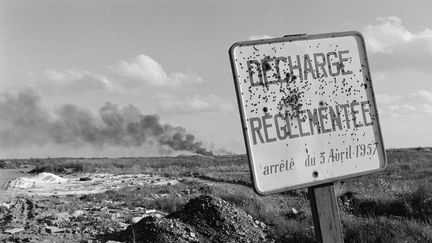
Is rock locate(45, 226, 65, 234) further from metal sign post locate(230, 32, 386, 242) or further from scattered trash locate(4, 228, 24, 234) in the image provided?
metal sign post locate(230, 32, 386, 242)

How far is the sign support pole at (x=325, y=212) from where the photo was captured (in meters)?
2.37

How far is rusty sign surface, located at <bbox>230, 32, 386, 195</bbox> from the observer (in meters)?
2.19

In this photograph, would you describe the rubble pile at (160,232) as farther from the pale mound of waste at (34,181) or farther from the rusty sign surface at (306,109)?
the pale mound of waste at (34,181)

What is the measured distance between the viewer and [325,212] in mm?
2391

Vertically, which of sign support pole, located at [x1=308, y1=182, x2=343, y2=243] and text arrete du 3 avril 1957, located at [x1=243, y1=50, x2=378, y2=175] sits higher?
text arrete du 3 avril 1957, located at [x1=243, y1=50, x2=378, y2=175]

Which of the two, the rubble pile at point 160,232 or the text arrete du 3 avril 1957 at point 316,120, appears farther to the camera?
the rubble pile at point 160,232

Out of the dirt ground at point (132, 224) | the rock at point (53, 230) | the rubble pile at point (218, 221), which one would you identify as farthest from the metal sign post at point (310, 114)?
the rock at point (53, 230)

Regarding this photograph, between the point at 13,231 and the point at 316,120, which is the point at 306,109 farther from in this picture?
the point at 13,231

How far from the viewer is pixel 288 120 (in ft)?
7.37

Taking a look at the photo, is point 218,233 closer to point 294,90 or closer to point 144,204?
point 144,204

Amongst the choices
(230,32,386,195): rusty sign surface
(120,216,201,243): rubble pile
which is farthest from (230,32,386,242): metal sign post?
(120,216,201,243): rubble pile

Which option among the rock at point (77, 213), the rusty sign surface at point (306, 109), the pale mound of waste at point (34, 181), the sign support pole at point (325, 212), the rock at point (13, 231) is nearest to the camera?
the rusty sign surface at point (306, 109)

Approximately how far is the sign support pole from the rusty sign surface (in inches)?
4.1

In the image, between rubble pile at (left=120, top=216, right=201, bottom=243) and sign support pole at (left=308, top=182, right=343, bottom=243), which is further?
rubble pile at (left=120, top=216, right=201, bottom=243)
